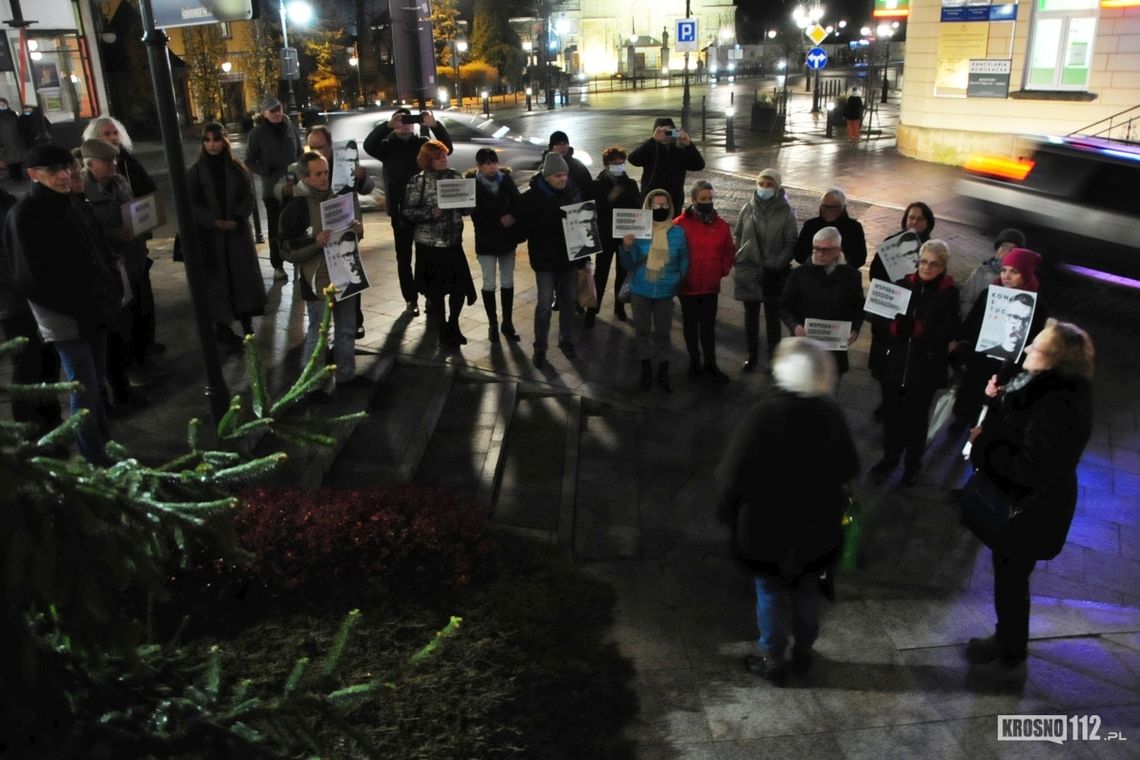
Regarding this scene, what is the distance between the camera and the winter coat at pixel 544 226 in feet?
28.0

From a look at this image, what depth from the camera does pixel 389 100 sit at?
46250 mm

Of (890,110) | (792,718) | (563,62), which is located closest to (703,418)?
(792,718)

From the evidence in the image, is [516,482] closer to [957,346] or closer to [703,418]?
[703,418]

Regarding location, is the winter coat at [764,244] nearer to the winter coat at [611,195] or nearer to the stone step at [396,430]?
the winter coat at [611,195]

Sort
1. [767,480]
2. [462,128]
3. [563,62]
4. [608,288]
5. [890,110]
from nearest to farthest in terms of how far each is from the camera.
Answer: [767,480]
[608,288]
[462,128]
[890,110]
[563,62]

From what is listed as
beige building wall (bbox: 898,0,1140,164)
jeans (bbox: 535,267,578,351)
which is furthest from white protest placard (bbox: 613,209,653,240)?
beige building wall (bbox: 898,0,1140,164)

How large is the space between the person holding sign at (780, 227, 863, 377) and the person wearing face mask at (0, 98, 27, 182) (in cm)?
2160

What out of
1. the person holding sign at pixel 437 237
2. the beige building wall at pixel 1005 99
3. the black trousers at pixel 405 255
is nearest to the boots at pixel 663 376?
the person holding sign at pixel 437 237

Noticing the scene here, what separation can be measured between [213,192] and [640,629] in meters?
5.41

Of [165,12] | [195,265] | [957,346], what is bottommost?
[957,346]

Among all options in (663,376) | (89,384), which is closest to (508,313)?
(663,376)

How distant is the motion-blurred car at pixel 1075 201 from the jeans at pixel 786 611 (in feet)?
24.4

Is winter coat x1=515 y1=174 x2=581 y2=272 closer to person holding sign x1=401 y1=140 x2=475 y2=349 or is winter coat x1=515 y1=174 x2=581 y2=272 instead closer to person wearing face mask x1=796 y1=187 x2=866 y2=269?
person holding sign x1=401 y1=140 x2=475 y2=349

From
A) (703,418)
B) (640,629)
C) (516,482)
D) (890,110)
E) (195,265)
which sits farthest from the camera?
(890,110)
